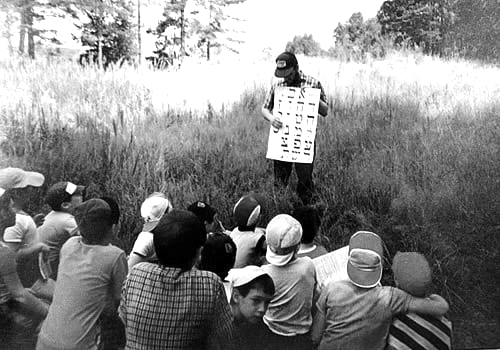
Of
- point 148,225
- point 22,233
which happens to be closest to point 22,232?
point 22,233

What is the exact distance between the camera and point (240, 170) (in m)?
3.35

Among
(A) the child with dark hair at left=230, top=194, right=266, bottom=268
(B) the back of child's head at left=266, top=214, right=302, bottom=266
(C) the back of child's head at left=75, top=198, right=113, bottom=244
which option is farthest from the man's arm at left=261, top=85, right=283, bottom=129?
(C) the back of child's head at left=75, top=198, right=113, bottom=244

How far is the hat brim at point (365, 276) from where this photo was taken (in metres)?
2.72

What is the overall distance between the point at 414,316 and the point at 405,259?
35 centimetres

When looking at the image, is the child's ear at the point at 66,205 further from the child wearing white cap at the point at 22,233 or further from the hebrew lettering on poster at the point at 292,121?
the hebrew lettering on poster at the point at 292,121

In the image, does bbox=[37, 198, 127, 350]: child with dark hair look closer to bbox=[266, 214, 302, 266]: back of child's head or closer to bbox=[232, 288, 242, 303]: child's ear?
bbox=[232, 288, 242, 303]: child's ear

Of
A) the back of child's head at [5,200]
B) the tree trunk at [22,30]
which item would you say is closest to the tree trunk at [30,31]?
the tree trunk at [22,30]

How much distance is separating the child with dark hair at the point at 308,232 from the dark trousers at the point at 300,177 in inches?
5.4

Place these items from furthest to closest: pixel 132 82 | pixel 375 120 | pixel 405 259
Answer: pixel 375 120, pixel 132 82, pixel 405 259

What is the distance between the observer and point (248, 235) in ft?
10.2

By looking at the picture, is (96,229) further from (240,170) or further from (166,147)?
(240,170)

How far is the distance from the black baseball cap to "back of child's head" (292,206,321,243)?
2.72 feet

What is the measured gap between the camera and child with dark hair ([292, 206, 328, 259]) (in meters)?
3.16

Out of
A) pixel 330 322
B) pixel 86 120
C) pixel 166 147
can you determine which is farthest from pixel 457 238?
pixel 86 120
